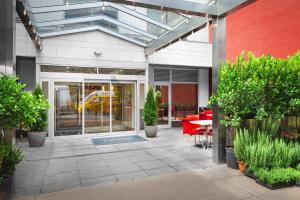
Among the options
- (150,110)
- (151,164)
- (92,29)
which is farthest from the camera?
(92,29)

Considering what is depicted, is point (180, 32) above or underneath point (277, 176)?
above

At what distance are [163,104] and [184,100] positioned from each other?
4.34ft

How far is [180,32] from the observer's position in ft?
23.1

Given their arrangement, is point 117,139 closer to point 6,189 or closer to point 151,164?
point 151,164

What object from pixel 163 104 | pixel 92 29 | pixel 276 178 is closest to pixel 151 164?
pixel 276 178

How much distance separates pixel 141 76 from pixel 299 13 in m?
6.43

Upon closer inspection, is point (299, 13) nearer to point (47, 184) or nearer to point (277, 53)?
point (277, 53)

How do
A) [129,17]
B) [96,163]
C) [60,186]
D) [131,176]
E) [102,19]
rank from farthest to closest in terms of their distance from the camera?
1. [102,19]
2. [129,17]
3. [96,163]
4. [131,176]
5. [60,186]

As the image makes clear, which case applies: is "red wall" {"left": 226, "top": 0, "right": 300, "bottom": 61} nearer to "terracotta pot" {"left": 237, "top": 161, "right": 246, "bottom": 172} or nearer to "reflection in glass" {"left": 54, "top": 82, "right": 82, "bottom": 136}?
"terracotta pot" {"left": 237, "top": 161, "right": 246, "bottom": 172}

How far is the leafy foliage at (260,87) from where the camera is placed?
4453mm

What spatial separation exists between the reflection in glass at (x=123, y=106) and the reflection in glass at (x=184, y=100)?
2795 millimetres

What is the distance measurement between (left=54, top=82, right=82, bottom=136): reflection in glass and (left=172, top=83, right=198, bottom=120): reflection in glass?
5.12 m

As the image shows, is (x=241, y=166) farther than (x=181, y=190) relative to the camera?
Yes

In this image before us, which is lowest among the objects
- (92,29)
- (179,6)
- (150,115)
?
(150,115)
